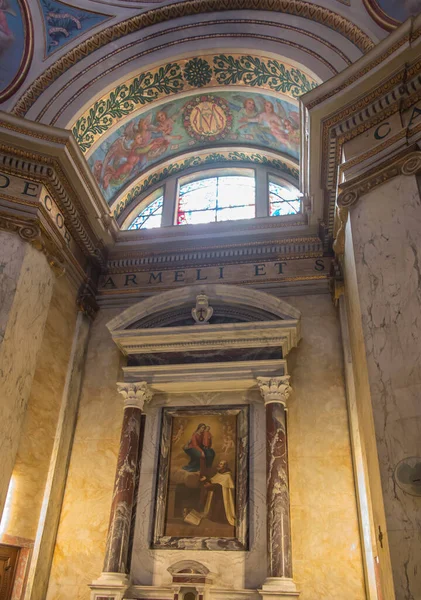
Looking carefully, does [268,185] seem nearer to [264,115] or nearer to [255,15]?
[264,115]

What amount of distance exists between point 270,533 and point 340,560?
948mm

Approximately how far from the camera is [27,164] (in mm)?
7574

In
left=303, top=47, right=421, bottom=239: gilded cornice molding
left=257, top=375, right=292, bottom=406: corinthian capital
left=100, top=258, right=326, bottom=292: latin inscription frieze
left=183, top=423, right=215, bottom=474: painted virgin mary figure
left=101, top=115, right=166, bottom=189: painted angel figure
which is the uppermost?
left=101, top=115, right=166, bottom=189: painted angel figure

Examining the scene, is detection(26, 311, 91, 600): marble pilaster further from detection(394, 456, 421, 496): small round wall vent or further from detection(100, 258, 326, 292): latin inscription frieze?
detection(394, 456, 421, 496): small round wall vent

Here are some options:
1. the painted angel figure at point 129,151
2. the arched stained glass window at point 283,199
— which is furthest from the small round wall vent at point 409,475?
the painted angel figure at point 129,151

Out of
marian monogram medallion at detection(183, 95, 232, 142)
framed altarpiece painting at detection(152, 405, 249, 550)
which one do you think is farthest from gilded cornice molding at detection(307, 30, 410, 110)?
framed altarpiece painting at detection(152, 405, 249, 550)

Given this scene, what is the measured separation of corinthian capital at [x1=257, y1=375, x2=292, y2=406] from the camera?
7.57 metres

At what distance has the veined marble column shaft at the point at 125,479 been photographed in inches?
271

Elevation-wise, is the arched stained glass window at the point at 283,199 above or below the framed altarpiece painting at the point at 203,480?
above

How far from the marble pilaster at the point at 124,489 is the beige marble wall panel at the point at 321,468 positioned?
86.2 inches

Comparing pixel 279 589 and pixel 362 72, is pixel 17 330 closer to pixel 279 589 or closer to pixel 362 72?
pixel 279 589

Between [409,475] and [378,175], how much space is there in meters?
3.35

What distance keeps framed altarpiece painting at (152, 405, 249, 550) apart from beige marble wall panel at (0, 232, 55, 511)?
2.15m

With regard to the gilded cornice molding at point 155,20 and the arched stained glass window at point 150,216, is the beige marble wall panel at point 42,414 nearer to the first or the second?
the arched stained glass window at point 150,216
